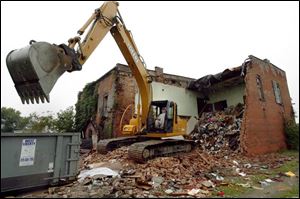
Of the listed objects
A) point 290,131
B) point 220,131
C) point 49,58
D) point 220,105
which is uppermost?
point 220,105

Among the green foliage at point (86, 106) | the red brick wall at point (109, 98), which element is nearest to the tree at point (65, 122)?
the green foliage at point (86, 106)

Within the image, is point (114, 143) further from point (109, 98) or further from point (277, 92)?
point (277, 92)

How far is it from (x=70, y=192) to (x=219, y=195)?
10.7 ft

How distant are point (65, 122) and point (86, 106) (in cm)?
211

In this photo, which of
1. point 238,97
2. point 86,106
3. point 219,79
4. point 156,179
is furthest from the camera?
point 86,106

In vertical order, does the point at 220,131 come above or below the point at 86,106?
below

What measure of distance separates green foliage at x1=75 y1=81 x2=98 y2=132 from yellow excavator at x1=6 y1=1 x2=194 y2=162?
7.40 m

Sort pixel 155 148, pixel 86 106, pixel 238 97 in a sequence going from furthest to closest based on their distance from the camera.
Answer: pixel 86 106 → pixel 238 97 → pixel 155 148

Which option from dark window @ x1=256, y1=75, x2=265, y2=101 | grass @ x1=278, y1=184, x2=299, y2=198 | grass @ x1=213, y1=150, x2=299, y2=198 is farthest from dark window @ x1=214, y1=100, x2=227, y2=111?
grass @ x1=278, y1=184, x2=299, y2=198

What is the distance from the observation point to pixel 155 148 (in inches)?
332

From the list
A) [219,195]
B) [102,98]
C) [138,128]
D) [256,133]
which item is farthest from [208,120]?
[219,195]

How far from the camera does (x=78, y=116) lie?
17.6 metres

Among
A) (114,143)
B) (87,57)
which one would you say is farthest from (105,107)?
(87,57)

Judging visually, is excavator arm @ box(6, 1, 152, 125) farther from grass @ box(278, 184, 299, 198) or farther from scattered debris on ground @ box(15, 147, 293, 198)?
grass @ box(278, 184, 299, 198)
